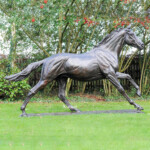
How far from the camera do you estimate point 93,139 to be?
3.97m

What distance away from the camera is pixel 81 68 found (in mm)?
6379

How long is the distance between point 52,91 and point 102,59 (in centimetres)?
745

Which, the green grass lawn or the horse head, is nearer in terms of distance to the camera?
the green grass lawn

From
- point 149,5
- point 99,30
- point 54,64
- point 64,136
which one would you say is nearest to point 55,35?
point 99,30

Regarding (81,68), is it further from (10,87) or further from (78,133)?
(10,87)

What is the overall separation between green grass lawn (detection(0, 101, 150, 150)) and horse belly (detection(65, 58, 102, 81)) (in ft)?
3.59

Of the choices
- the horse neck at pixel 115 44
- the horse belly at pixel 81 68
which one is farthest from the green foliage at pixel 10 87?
the horse neck at pixel 115 44

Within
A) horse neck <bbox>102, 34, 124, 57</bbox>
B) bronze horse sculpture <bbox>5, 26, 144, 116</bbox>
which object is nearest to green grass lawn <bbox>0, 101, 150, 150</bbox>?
bronze horse sculpture <bbox>5, 26, 144, 116</bbox>

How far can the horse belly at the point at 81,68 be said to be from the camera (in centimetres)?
636

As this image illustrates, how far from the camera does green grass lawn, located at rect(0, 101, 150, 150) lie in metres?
3.61

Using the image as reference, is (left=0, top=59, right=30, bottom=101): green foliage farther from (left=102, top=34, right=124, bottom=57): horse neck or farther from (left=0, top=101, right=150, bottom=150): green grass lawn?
(left=102, top=34, right=124, bottom=57): horse neck

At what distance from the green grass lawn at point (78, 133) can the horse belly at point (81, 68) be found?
1.09 meters

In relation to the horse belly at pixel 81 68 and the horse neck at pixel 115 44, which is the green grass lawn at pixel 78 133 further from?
the horse neck at pixel 115 44

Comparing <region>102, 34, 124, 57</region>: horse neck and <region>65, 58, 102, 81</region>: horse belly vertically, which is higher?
<region>102, 34, 124, 57</region>: horse neck
